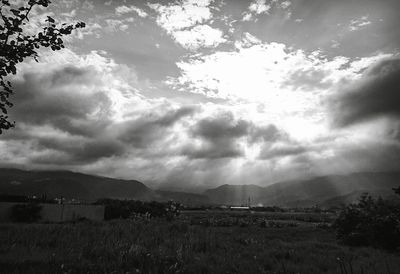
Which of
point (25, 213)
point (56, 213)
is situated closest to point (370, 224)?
point (56, 213)

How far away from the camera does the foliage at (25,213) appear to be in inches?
1558

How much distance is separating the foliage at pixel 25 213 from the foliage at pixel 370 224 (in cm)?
3441

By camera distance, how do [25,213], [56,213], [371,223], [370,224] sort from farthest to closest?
[56,213]
[25,213]
[371,223]
[370,224]

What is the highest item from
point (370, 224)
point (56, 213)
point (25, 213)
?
point (370, 224)

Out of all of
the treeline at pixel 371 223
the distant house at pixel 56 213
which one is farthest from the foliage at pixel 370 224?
the distant house at pixel 56 213

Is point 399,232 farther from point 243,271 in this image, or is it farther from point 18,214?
point 18,214

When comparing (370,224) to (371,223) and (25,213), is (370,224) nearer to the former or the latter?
(371,223)

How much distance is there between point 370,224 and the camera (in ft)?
79.6

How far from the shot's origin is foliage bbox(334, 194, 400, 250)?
Result: 2198 cm

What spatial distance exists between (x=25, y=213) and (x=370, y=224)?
3716cm

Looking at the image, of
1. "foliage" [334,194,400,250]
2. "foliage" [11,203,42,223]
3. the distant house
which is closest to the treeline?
"foliage" [334,194,400,250]

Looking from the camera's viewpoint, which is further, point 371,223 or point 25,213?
point 25,213

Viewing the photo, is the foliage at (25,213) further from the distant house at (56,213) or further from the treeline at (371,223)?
the treeline at (371,223)

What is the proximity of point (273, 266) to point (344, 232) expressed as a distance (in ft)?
62.9
